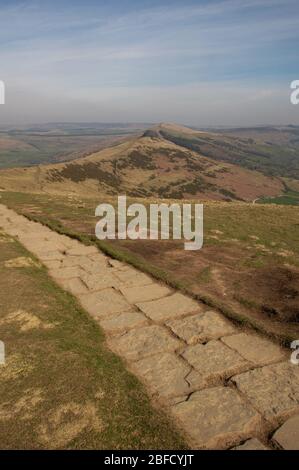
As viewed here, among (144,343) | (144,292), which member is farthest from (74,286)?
(144,343)

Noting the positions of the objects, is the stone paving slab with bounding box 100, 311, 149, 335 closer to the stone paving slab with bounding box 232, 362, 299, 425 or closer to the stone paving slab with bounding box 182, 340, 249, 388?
the stone paving slab with bounding box 182, 340, 249, 388

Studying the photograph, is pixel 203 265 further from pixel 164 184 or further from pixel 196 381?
pixel 164 184

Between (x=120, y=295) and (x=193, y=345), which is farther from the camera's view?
(x=120, y=295)

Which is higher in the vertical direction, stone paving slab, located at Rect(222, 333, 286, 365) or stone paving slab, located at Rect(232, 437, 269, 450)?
stone paving slab, located at Rect(222, 333, 286, 365)

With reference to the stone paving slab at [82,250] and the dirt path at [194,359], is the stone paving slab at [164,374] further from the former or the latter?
the stone paving slab at [82,250]

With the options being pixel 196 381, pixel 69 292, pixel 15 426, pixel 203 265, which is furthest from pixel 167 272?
pixel 15 426

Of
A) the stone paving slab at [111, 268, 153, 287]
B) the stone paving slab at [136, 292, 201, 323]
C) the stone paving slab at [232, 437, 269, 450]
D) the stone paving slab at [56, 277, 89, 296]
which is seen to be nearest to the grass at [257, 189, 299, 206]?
the stone paving slab at [111, 268, 153, 287]

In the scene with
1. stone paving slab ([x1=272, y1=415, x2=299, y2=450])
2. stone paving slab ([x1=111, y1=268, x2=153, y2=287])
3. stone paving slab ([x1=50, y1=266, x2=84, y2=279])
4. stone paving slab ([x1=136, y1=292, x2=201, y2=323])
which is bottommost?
stone paving slab ([x1=272, y1=415, x2=299, y2=450])
